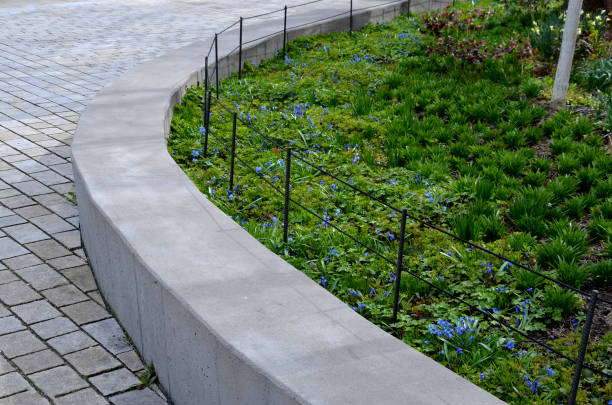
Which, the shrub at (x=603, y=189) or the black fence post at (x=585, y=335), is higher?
the black fence post at (x=585, y=335)

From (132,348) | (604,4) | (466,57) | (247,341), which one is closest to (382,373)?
(247,341)

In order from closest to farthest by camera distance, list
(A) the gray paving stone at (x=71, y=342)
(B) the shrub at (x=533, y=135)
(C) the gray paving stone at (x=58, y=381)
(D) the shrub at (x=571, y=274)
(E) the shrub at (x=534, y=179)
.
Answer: (C) the gray paving stone at (x=58, y=381) → (A) the gray paving stone at (x=71, y=342) → (D) the shrub at (x=571, y=274) → (E) the shrub at (x=534, y=179) → (B) the shrub at (x=533, y=135)

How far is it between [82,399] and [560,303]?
300 centimetres

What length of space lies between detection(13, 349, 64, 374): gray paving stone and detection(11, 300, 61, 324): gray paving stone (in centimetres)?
40

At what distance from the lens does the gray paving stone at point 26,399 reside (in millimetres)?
3801

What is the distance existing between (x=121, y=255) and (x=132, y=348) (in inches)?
23.9

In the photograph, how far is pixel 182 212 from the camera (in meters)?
4.77

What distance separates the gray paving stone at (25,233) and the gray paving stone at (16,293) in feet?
2.22

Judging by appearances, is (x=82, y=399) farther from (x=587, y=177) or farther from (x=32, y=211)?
(x=587, y=177)

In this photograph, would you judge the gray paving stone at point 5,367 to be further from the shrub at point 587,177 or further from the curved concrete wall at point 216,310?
the shrub at point 587,177

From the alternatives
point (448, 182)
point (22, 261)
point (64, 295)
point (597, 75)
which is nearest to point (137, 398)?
point (64, 295)

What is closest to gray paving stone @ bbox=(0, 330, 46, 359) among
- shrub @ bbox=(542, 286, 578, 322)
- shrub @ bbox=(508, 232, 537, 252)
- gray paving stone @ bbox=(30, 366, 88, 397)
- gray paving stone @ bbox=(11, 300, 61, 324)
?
gray paving stone @ bbox=(11, 300, 61, 324)

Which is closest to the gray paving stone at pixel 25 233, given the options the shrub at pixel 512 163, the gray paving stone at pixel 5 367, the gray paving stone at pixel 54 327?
the gray paving stone at pixel 54 327

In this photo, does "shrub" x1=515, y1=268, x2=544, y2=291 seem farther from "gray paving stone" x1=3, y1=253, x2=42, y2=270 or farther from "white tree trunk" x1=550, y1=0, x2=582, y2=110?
"white tree trunk" x1=550, y1=0, x2=582, y2=110
